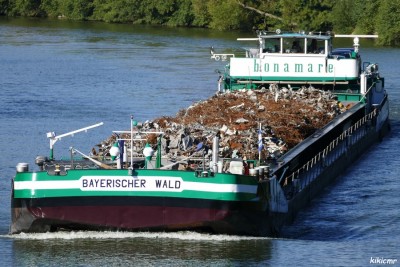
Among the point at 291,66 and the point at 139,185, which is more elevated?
the point at 291,66

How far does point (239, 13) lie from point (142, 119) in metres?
48.6

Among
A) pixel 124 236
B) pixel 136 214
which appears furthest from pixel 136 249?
pixel 136 214

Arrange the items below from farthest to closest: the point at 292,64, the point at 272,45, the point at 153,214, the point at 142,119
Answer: the point at 142,119, the point at 272,45, the point at 292,64, the point at 153,214

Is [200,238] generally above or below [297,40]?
below

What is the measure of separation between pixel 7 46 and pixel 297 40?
33598mm

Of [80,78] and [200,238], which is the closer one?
[200,238]

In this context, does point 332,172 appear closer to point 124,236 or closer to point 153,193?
point 124,236

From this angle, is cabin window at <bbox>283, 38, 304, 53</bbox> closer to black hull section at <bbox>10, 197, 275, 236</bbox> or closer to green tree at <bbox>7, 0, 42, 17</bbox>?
black hull section at <bbox>10, 197, 275, 236</bbox>

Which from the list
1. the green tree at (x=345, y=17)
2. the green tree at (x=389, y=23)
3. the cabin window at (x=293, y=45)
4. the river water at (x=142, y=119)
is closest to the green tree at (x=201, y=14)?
the river water at (x=142, y=119)

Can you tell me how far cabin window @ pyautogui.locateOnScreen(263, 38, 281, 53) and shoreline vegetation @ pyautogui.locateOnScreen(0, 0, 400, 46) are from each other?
127 ft

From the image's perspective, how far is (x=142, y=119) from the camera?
36.9 metres

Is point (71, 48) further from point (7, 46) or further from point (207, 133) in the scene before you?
point (207, 133)

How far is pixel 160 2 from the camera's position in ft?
301

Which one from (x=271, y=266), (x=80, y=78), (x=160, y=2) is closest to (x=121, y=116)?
(x=80, y=78)
